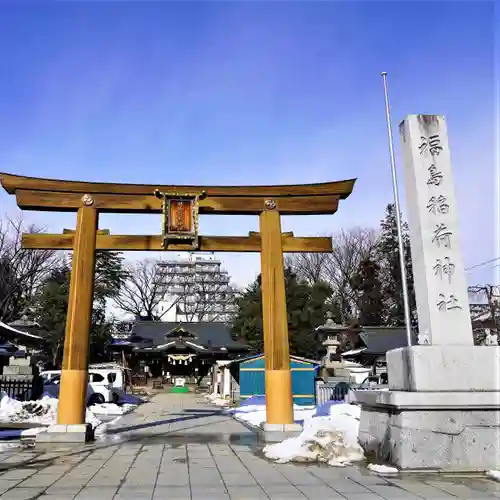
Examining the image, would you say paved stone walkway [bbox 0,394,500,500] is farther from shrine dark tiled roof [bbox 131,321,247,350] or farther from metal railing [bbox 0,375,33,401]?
shrine dark tiled roof [bbox 131,321,247,350]

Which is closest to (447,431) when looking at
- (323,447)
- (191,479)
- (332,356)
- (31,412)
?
(323,447)

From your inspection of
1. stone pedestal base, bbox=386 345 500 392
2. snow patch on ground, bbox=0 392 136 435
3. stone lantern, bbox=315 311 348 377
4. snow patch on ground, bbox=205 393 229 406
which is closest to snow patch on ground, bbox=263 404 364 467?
stone pedestal base, bbox=386 345 500 392

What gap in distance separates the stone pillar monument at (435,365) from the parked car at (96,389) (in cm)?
1623

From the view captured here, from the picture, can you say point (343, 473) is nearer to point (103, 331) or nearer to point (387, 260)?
point (103, 331)

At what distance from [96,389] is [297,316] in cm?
1789

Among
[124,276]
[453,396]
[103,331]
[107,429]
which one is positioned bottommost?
[107,429]

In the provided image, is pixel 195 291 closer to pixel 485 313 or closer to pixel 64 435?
pixel 485 313

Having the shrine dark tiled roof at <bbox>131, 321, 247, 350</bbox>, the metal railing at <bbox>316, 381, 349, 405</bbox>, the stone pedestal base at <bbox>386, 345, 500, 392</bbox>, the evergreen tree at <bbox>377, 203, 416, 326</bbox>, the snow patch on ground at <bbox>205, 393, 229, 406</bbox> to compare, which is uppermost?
the evergreen tree at <bbox>377, 203, 416, 326</bbox>

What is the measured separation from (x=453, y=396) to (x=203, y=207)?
7361 mm

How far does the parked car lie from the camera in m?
21.5

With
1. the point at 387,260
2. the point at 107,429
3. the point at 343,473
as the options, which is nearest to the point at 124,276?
the point at 387,260

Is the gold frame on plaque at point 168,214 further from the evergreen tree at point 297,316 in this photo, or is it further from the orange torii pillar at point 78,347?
the evergreen tree at point 297,316

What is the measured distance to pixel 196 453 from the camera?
8898 mm

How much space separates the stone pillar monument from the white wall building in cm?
5628
